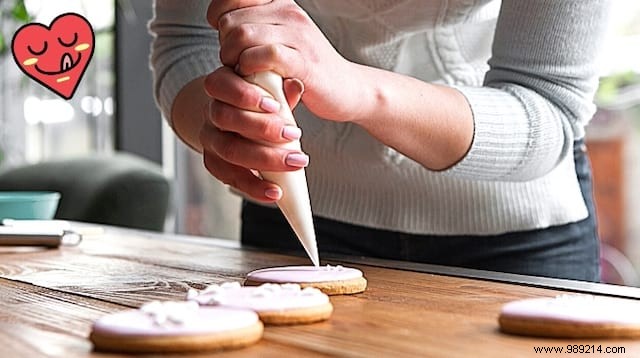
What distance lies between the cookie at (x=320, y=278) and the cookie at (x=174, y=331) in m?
0.18

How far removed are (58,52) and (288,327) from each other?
554mm

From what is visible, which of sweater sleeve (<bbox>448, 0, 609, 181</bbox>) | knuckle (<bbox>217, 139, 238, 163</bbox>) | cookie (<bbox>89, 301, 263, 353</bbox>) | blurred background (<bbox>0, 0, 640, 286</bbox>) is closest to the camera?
cookie (<bbox>89, 301, 263, 353</bbox>)

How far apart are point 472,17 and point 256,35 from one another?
0.42 metres

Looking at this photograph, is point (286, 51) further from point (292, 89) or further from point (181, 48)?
point (181, 48)

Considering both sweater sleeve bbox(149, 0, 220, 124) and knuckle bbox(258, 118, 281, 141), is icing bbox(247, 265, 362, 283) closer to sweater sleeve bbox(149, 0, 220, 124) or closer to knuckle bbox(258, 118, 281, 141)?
knuckle bbox(258, 118, 281, 141)

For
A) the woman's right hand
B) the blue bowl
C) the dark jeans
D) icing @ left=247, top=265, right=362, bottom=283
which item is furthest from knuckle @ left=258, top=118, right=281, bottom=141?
the blue bowl

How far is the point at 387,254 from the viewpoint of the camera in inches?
48.4

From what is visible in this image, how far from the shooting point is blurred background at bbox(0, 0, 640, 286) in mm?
2664

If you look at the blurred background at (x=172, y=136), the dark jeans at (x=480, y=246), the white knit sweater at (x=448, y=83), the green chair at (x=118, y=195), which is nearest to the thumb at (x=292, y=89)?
the white knit sweater at (x=448, y=83)

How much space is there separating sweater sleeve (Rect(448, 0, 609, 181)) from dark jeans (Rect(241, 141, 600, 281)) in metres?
0.15

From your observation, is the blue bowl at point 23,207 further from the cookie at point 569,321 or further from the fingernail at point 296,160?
the cookie at point 569,321

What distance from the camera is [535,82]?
42.1 inches

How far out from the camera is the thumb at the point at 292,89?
2.84ft

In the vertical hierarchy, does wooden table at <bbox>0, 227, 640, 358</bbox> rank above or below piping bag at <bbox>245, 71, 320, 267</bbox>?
below
